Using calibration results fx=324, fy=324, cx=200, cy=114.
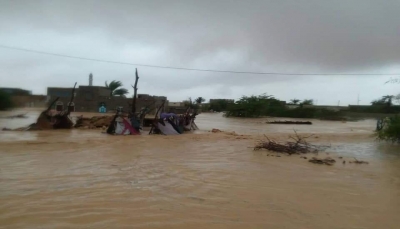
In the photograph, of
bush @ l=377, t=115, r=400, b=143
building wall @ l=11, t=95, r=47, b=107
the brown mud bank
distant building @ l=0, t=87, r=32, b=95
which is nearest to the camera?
the brown mud bank

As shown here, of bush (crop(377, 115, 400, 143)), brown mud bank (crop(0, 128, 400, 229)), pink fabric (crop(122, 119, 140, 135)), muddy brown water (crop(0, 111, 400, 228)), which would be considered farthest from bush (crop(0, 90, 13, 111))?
bush (crop(377, 115, 400, 143))

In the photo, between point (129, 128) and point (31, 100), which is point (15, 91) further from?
point (129, 128)

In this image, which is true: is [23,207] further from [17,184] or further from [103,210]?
[17,184]

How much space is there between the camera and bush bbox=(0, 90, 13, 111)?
26456 mm

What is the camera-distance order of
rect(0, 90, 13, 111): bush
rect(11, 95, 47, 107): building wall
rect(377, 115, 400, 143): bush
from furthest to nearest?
rect(11, 95, 47, 107): building wall
rect(0, 90, 13, 111): bush
rect(377, 115, 400, 143): bush

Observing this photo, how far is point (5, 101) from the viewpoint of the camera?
1080 inches

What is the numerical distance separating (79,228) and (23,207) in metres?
1.17

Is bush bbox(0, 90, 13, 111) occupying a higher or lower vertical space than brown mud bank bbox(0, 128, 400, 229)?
higher

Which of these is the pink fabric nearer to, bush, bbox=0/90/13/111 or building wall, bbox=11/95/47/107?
bush, bbox=0/90/13/111

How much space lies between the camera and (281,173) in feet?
24.2

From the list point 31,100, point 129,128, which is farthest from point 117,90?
point 129,128

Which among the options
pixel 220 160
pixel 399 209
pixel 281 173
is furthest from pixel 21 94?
pixel 399 209

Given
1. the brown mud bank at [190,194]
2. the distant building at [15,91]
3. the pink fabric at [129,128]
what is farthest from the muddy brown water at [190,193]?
the distant building at [15,91]

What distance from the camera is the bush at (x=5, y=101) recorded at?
26456 millimetres
